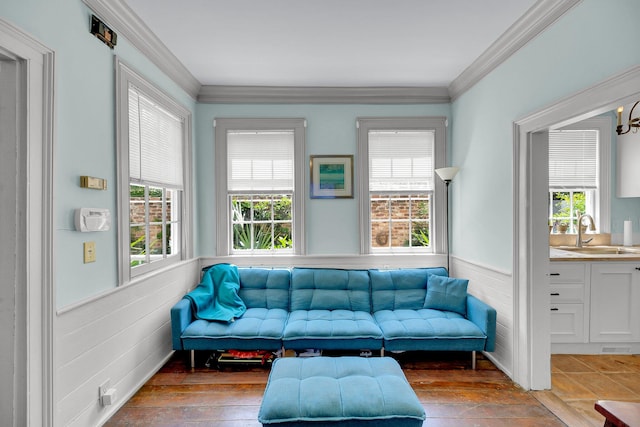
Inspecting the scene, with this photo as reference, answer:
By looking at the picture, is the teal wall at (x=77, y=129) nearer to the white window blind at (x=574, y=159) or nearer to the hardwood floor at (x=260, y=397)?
the hardwood floor at (x=260, y=397)

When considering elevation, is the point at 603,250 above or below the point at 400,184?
below

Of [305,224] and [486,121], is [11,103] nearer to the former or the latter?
[305,224]

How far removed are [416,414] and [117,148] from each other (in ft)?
8.37

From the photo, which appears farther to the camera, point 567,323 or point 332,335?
point 567,323

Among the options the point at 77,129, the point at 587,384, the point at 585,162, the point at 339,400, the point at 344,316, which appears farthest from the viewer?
the point at 585,162

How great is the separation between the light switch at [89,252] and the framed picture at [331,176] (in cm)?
232

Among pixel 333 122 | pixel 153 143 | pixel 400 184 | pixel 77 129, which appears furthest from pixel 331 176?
pixel 77 129

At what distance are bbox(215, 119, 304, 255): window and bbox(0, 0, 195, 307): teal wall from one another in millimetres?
1601

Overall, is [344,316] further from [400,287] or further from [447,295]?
[447,295]

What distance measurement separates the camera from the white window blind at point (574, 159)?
12.8ft

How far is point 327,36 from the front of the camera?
9.26 ft

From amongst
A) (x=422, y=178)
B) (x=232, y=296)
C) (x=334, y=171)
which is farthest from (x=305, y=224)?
(x=422, y=178)

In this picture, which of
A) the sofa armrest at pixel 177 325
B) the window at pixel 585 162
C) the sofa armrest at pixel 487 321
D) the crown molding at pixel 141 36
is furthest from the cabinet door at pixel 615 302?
the crown molding at pixel 141 36

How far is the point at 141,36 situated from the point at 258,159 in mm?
1680
